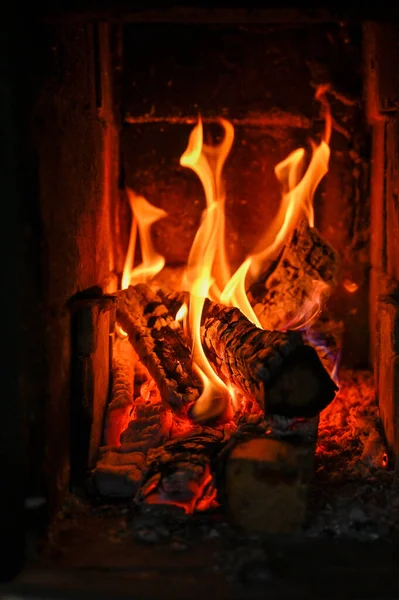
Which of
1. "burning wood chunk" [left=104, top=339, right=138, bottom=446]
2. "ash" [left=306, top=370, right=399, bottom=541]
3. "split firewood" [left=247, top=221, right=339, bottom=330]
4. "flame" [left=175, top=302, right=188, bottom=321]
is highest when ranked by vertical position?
"split firewood" [left=247, top=221, right=339, bottom=330]

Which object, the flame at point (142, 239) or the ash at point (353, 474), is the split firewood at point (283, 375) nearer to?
the ash at point (353, 474)

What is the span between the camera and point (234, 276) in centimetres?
281

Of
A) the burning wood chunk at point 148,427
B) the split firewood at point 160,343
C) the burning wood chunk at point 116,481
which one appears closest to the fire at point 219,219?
the split firewood at point 160,343

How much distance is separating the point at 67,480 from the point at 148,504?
0.86ft

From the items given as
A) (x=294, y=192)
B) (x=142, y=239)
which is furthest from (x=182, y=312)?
(x=294, y=192)

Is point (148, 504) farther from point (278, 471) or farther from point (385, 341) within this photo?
point (385, 341)

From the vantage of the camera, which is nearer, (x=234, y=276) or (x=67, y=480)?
(x=67, y=480)

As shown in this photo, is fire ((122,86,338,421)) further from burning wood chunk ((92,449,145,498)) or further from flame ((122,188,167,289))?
burning wood chunk ((92,449,145,498))

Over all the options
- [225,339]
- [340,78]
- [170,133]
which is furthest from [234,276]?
[340,78]

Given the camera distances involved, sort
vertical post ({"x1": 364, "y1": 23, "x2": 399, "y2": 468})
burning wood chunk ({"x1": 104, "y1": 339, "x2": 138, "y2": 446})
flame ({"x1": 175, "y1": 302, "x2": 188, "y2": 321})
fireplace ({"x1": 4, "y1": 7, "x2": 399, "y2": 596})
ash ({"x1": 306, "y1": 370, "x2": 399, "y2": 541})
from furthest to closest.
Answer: flame ({"x1": 175, "y1": 302, "x2": 188, "y2": 321}) → burning wood chunk ({"x1": 104, "y1": 339, "x2": 138, "y2": 446}) → vertical post ({"x1": 364, "y1": 23, "x2": 399, "y2": 468}) → ash ({"x1": 306, "y1": 370, "x2": 399, "y2": 541}) → fireplace ({"x1": 4, "y1": 7, "x2": 399, "y2": 596})

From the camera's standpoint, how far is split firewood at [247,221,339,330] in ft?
8.95

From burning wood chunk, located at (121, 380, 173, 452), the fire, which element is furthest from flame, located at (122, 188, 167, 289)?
burning wood chunk, located at (121, 380, 173, 452)

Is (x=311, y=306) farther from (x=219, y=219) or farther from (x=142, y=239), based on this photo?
(x=142, y=239)

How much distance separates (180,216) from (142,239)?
187 millimetres
